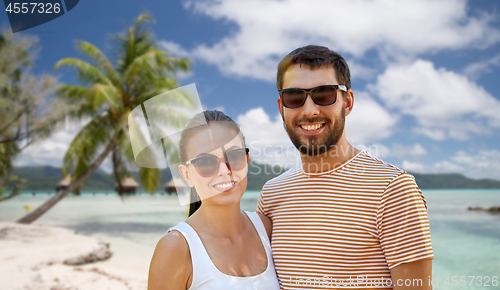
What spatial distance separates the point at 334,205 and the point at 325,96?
0.73 m

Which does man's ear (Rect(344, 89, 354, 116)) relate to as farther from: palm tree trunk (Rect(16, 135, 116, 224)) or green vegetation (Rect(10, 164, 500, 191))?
green vegetation (Rect(10, 164, 500, 191))

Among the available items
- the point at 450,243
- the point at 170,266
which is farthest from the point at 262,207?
the point at 450,243

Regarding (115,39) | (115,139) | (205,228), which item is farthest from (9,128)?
(205,228)

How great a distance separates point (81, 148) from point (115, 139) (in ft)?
6.06

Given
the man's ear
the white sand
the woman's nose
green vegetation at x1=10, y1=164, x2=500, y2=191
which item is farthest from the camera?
green vegetation at x1=10, y1=164, x2=500, y2=191

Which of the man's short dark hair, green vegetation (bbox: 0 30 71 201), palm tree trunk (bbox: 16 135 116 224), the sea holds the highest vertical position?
green vegetation (bbox: 0 30 71 201)

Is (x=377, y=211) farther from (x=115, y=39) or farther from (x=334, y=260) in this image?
(x=115, y=39)

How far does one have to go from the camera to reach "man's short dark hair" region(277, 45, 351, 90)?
2.32 m

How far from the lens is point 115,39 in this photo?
2097 cm

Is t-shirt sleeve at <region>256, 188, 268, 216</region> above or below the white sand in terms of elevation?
above

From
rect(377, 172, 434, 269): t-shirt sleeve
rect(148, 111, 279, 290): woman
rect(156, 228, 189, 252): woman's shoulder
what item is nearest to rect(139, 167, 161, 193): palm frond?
rect(148, 111, 279, 290): woman

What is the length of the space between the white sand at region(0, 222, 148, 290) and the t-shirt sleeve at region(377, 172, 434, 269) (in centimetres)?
1160

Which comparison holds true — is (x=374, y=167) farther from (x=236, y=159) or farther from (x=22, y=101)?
(x=22, y=101)

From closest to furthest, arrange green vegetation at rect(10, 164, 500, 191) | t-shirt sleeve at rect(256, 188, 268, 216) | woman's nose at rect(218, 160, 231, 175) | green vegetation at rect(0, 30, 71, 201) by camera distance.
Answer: woman's nose at rect(218, 160, 231, 175), t-shirt sleeve at rect(256, 188, 268, 216), green vegetation at rect(0, 30, 71, 201), green vegetation at rect(10, 164, 500, 191)
